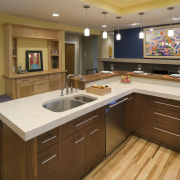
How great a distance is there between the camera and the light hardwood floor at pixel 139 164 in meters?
2.04

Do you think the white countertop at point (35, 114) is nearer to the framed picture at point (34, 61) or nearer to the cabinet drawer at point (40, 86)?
the cabinet drawer at point (40, 86)

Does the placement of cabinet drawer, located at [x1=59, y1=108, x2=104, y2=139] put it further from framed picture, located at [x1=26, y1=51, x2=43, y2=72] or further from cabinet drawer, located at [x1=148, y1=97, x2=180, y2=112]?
framed picture, located at [x1=26, y1=51, x2=43, y2=72]

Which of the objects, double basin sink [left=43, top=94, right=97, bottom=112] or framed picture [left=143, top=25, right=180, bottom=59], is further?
framed picture [left=143, top=25, right=180, bottom=59]

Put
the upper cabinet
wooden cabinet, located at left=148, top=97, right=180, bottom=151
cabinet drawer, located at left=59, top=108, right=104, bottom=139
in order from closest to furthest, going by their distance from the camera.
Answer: cabinet drawer, located at left=59, top=108, right=104, bottom=139
wooden cabinet, located at left=148, top=97, right=180, bottom=151
the upper cabinet

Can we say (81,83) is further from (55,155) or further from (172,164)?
(172,164)

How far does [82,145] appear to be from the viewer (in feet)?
6.11

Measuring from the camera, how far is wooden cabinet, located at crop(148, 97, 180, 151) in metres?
2.44

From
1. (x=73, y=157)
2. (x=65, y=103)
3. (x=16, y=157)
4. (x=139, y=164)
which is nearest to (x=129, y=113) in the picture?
(x=139, y=164)

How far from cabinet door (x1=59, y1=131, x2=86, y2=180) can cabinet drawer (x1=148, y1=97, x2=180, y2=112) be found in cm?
135

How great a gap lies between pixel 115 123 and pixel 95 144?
53cm

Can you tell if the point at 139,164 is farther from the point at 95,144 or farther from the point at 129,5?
the point at 129,5

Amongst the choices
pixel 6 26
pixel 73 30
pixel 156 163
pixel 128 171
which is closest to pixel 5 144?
pixel 128 171

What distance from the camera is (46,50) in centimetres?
548

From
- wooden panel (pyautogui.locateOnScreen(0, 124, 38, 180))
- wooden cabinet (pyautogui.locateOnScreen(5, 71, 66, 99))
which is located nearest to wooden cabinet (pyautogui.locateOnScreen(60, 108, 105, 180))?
wooden panel (pyautogui.locateOnScreen(0, 124, 38, 180))
